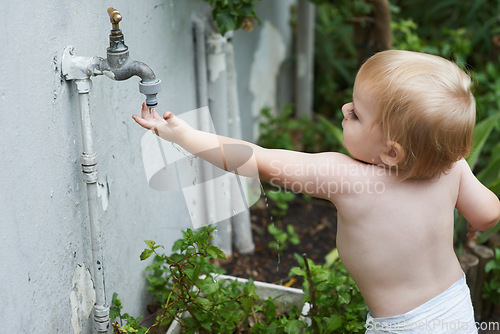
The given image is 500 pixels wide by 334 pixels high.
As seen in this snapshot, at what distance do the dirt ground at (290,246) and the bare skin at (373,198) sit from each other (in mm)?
1003

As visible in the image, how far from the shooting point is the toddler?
1307mm

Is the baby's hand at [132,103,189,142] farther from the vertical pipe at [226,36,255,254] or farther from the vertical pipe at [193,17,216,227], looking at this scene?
the vertical pipe at [226,36,255,254]

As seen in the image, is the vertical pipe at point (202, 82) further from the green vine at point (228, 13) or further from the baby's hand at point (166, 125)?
the baby's hand at point (166, 125)

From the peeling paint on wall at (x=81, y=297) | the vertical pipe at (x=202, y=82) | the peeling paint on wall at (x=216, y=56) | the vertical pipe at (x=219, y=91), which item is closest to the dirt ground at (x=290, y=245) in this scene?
the vertical pipe at (x=219, y=91)

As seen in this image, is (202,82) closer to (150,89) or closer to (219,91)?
(219,91)

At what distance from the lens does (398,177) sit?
1417mm

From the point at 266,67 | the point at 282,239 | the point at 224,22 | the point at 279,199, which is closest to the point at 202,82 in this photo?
the point at 224,22

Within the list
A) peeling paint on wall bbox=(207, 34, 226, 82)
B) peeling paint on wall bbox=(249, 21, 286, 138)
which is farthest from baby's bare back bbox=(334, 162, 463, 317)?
peeling paint on wall bbox=(249, 21, 286, 138)

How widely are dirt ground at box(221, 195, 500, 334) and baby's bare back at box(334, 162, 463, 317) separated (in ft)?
Result: 3.25

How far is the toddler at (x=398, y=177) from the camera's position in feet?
4.29

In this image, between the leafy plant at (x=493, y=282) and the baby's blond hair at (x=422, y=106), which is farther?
the leafy plant at (x=493, y=282)

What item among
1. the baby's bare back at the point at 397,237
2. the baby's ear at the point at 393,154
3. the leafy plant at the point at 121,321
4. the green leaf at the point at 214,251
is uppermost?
the baby's ear at the point at 393,154

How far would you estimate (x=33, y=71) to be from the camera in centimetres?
125

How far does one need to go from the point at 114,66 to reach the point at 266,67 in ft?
8.71
